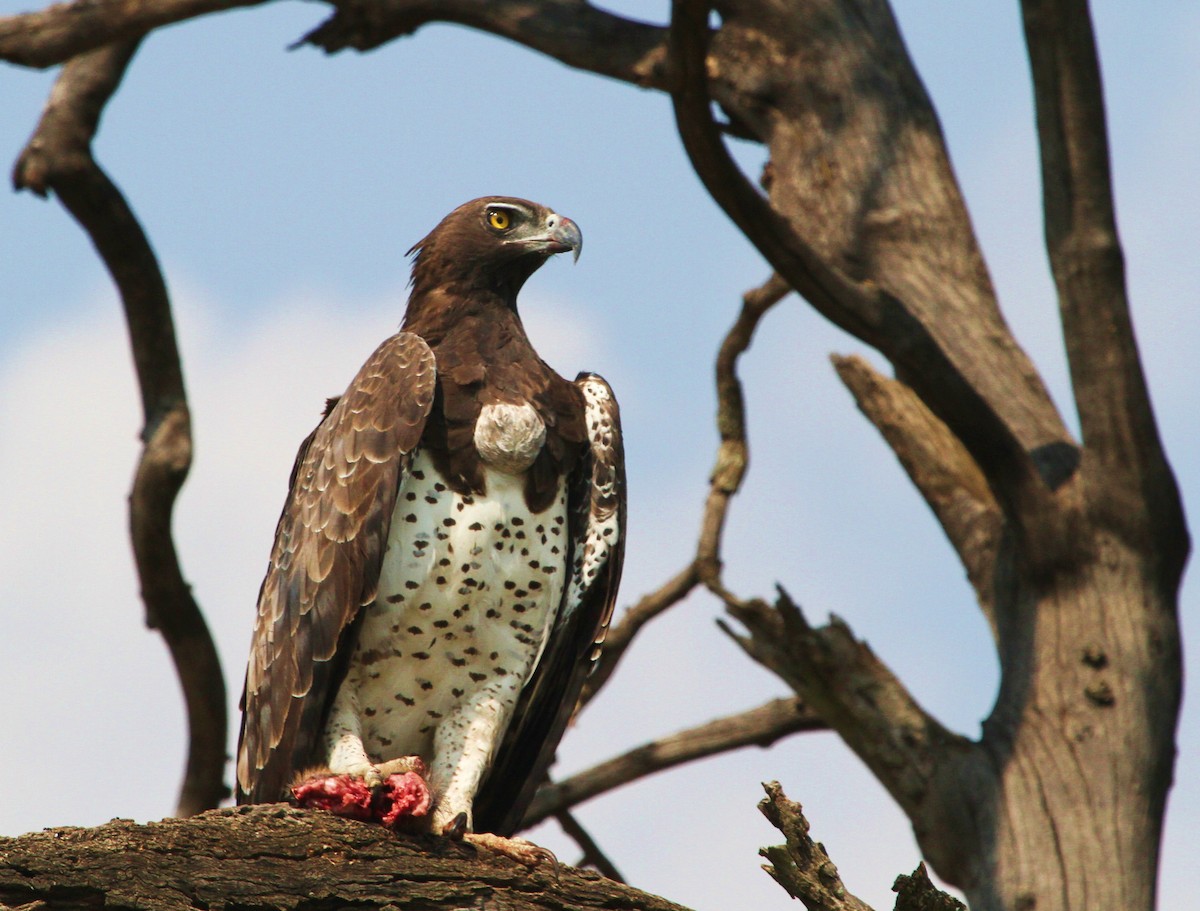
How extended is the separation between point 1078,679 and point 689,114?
3796 millimetres

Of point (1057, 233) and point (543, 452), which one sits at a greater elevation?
point (1057, 233)

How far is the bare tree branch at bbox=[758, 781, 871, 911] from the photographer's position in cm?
463

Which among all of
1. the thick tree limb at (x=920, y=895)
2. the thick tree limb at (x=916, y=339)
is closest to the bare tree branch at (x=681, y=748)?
the thick tree limb at (x=916, y=339)

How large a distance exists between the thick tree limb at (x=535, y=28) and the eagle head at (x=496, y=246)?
3.72 meters

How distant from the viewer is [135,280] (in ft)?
38.4

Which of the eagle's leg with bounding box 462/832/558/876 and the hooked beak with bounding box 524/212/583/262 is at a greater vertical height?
the hooked beak with bounding box 524/212/583/262

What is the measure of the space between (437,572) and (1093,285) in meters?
4.42

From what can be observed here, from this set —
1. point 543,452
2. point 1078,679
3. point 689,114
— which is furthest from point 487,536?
point 1078,679

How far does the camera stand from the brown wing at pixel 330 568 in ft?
20.7

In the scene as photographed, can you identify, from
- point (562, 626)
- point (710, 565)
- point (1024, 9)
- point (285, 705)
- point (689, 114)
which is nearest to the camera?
point (285, 705)

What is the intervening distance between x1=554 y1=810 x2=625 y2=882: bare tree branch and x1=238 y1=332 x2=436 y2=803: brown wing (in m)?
4.32

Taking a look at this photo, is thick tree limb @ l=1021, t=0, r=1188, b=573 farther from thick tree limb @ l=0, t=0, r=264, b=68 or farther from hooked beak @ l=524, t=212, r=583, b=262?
thick tree limb @ l=0, t=0, r=264, b=68

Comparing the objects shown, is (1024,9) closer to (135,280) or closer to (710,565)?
(710,565)

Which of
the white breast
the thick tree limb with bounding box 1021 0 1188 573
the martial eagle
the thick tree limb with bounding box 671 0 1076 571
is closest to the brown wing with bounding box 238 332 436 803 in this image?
the martial eagle
